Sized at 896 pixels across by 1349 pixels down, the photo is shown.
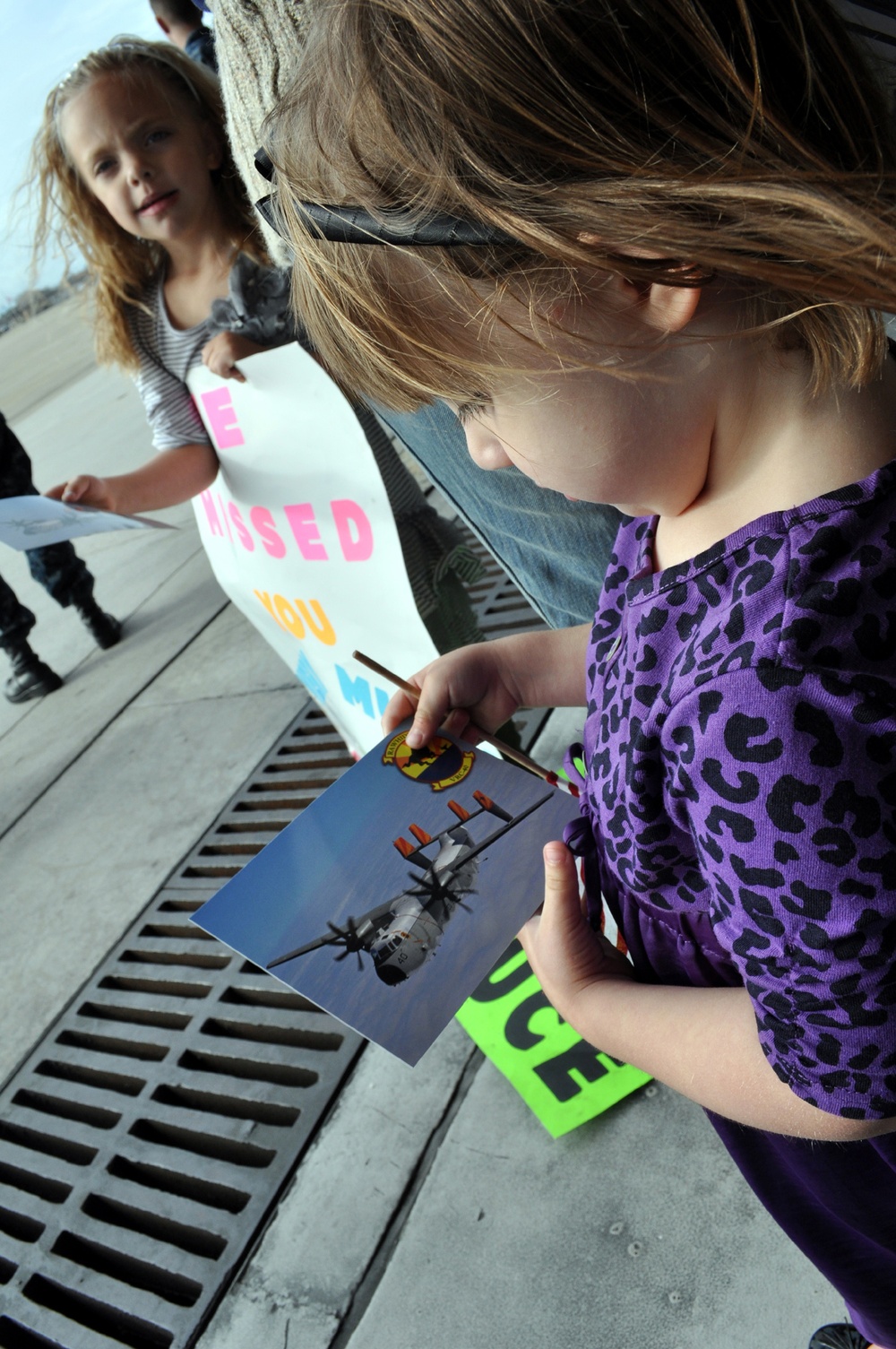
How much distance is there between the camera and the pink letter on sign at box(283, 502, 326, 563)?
1.67 m

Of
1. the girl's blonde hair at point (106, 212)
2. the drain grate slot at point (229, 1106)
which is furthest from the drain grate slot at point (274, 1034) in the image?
the girl's blonde hair at point (106, 212)

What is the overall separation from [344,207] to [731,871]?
1.68 ft

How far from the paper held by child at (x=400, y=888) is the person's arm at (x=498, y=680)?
0.15ft

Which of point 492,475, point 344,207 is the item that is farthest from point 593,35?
point 492,475

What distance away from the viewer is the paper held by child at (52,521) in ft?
5.53

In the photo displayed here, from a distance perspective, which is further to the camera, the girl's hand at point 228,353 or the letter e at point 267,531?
the letter e at point 267,531

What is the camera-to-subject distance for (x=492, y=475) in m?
1.29

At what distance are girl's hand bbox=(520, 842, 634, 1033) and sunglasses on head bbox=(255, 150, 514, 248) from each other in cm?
50

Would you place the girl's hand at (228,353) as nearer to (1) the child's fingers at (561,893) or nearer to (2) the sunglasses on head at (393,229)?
(2) the sunglasses on head at (393,229)

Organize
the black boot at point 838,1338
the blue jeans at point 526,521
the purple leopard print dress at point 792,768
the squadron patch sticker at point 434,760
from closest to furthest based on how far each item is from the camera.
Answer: the purple leopard print dress at point 792,768, the black boot at point 838,1338, the squadron patch sticker at point 434,760, the blue jeans at point 526,521

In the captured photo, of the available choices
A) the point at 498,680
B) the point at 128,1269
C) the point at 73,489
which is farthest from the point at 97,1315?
the point at 73,489

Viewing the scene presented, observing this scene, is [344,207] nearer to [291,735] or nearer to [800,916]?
[800,916]

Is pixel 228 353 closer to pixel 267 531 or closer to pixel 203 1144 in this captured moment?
pixel 267 531

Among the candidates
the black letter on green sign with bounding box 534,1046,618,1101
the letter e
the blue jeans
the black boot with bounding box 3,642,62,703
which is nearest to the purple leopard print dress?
the blue jeans
